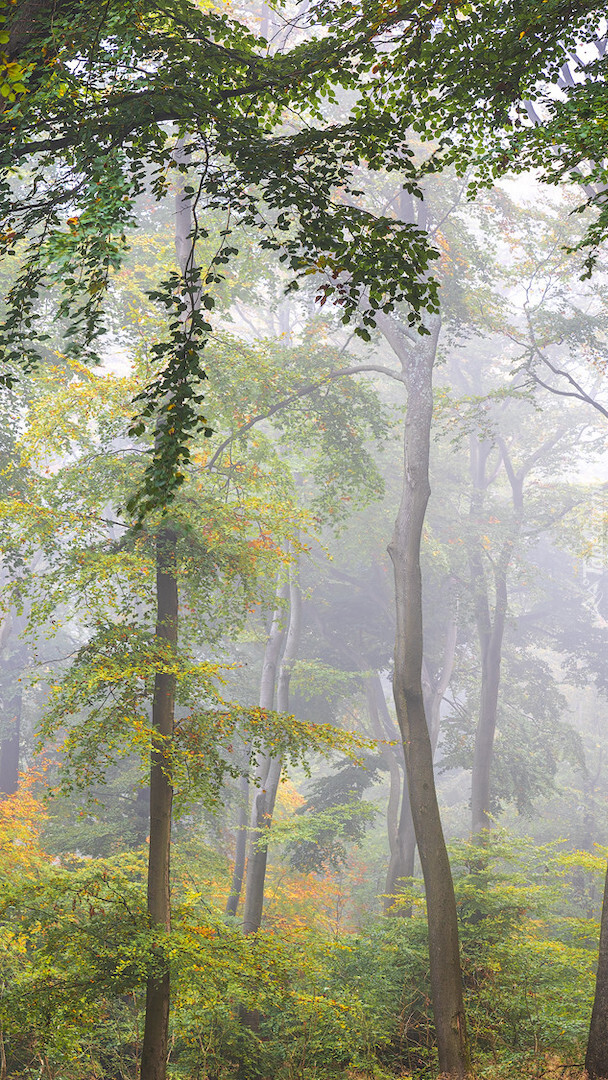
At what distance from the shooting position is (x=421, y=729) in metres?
8.31

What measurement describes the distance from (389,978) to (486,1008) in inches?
41.4

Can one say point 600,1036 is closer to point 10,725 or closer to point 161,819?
point 161,819

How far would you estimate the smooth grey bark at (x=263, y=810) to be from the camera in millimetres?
11672

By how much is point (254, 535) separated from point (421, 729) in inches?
159

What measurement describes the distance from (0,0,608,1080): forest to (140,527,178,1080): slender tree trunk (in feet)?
0.11

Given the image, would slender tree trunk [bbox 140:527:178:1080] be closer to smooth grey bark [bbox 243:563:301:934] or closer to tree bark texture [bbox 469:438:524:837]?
smooth grey bark [bbox 243:563:301:934]

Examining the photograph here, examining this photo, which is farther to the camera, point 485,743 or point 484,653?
point 484,653

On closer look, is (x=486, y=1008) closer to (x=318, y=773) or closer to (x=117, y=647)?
(x=117, y=647)

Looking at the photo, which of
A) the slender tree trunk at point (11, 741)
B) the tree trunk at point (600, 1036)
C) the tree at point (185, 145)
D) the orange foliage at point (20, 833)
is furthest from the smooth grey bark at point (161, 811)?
the slender tree trunk at point (11, 741)

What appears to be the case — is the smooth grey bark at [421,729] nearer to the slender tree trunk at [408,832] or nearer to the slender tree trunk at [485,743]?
the slender tree trunk at [408,832]

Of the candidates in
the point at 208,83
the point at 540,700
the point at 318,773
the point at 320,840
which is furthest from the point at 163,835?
the point at 318,773

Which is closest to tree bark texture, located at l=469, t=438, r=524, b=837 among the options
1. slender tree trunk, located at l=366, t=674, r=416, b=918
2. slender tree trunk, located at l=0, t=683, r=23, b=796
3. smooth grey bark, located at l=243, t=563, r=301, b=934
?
slender tree trunk, located at l=366, t=674, r=416, b=918

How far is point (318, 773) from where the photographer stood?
31.8 metres

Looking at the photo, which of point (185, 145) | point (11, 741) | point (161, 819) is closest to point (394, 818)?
point (11, 741)
